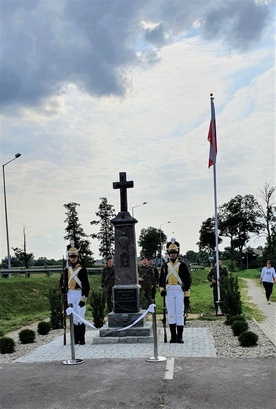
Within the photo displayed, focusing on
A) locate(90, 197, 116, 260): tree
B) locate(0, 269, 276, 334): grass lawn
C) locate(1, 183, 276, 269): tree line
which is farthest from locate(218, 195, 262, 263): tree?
locate(0, 269, 276, 334): grass lawn

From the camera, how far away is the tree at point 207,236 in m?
117

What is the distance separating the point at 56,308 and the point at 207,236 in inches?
4172

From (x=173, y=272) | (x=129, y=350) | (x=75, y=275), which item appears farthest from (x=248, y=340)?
(x=75, y=275)

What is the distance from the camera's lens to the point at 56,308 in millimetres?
13727

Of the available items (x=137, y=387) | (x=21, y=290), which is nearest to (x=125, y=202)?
(x=137, y=387)

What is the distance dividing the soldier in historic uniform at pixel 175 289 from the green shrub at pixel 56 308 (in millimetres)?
3954

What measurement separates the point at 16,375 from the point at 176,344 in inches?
144

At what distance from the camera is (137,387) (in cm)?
700

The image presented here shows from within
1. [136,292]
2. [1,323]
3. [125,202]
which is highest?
[125,202]

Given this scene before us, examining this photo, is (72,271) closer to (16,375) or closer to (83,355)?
(83,355)

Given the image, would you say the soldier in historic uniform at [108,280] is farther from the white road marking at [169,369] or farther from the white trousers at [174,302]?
the white road marking at [169,369]

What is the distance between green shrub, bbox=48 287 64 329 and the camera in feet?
44.7

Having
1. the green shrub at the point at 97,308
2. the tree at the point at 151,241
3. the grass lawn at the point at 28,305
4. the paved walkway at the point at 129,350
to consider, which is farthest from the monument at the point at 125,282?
the tree at the point at 151,241

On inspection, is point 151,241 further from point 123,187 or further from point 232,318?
point 123,187
